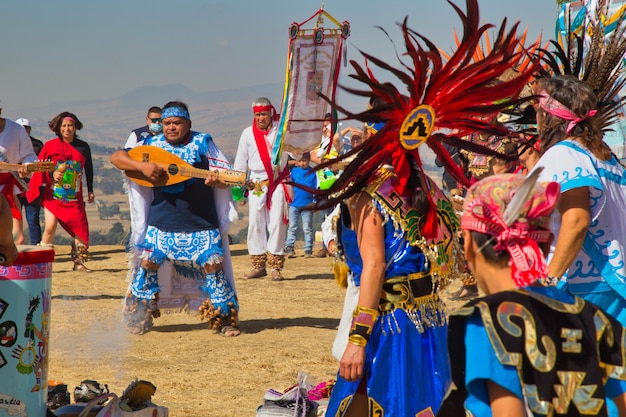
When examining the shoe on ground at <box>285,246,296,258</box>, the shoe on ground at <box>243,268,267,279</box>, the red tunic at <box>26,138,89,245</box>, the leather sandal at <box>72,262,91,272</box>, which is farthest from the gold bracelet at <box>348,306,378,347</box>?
the shoe on ground at <box>285,246,296,258</box>

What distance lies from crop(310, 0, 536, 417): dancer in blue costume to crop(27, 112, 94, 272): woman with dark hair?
875cm

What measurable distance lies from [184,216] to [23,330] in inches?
145

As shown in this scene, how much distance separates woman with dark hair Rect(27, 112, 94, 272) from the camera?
11.9 metres

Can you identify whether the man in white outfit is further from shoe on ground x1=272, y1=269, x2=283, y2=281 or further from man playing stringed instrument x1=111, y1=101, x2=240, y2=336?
man playing stringed instrument x1=111, y1=101, x2=240, y2=336

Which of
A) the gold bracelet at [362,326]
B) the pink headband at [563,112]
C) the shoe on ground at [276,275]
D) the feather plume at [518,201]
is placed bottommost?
the gold bracelet at [362,326]

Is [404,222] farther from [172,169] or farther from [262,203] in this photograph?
[262,203]

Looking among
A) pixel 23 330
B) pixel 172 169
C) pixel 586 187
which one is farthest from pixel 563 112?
pixel 172 169

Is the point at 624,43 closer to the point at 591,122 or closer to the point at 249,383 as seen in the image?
the point at 591,122

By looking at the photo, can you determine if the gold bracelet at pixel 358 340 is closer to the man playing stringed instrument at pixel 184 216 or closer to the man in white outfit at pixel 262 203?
the man playing stringed instrument at pixel 184 216

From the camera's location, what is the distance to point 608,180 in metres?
3.83

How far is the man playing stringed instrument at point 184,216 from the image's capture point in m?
7.79

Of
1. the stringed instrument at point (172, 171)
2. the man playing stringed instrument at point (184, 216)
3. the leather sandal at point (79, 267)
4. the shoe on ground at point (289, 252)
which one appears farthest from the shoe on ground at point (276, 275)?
the stringed instrument at point (172, 171)

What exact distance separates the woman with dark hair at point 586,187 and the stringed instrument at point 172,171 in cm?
415

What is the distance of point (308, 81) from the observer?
5883 millimetres
